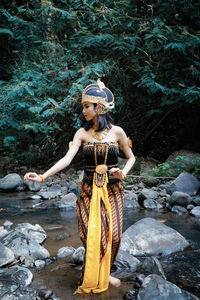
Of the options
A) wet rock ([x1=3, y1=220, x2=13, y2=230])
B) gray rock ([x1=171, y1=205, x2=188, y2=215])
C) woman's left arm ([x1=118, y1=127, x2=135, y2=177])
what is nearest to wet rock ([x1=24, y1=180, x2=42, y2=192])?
wet rock ([x1=3, y1=220, x2=13, y2=230])

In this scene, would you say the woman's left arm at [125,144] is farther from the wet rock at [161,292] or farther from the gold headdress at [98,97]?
the wet rock at [161,292]

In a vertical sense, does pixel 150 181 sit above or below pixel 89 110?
below

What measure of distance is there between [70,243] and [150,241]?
1.18 m

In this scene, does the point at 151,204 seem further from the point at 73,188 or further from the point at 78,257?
the point at 78,257

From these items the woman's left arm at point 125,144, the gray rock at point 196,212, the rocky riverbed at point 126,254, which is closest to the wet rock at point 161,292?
the rocky riverbed at point 126,254

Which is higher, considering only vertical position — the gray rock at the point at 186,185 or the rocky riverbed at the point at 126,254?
the gray rock at the point at 186,185

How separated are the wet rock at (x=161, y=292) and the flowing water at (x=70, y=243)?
270mm

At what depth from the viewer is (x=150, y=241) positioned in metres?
3.88

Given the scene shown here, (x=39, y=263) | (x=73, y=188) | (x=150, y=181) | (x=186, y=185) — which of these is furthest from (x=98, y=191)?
(x=150, y=181)

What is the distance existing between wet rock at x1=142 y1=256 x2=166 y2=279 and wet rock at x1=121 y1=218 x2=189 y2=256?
47cm

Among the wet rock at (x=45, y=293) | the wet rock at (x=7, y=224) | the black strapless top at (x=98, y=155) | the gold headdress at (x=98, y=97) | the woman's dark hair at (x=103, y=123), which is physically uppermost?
the gold headdress at (x=98, y=97)

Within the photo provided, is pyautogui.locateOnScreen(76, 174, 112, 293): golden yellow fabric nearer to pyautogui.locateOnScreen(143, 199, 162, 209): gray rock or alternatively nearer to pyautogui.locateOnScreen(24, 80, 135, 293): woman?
pyautogui.locateOnScreen(24, 80, 135, 293): woman

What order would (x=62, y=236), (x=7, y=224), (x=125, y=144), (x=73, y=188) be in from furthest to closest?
(x=73, y=188) → (x=7, y=224) → (x=62, y=236) → (x=125, y=144)

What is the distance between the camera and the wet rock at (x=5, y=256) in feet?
10.4
